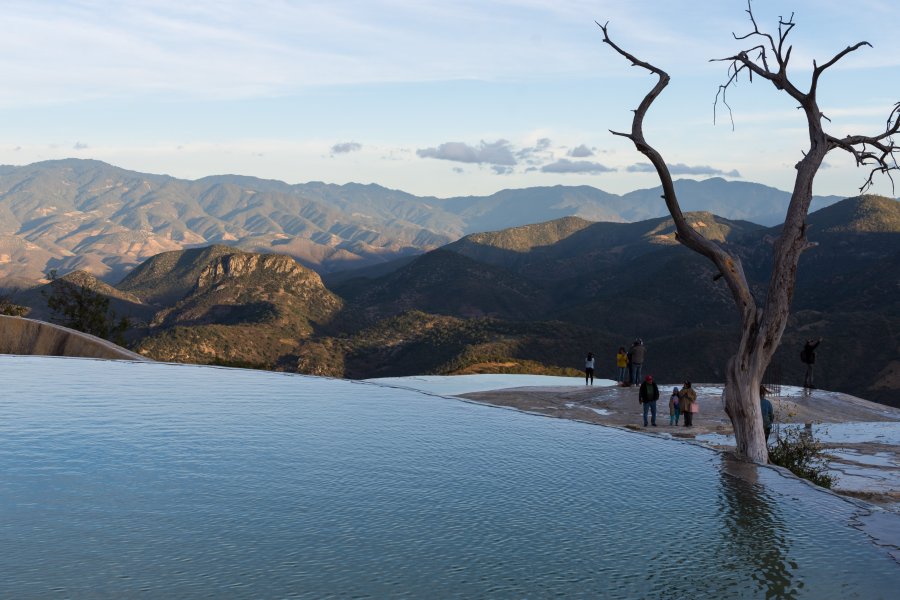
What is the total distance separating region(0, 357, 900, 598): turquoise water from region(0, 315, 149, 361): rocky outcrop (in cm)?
985

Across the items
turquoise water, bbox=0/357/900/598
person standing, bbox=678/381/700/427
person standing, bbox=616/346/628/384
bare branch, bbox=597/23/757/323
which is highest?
bare branch, bbox=597/23/757/323

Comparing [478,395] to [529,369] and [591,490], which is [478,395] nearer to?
[591,490]

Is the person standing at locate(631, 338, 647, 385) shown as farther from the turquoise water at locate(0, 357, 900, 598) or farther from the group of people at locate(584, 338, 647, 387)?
the turquoise water at locate(0, 357, 900, 598)

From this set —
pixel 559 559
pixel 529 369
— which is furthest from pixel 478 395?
pixel 529 369

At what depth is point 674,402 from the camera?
22.4 metres

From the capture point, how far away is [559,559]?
1045 centimetres

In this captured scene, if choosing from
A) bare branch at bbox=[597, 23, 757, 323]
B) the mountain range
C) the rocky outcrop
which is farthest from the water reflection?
the mountain range

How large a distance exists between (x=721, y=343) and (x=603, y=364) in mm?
12583

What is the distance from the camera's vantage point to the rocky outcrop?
2828cm

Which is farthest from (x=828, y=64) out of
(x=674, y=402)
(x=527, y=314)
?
(x=527, y=314)

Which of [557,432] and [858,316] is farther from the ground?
[858,316]

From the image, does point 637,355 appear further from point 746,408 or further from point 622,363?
point 746,408

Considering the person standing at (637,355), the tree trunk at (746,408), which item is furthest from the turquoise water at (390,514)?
the person standing at (637,355)

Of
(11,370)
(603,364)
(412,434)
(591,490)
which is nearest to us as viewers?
(591,490)
